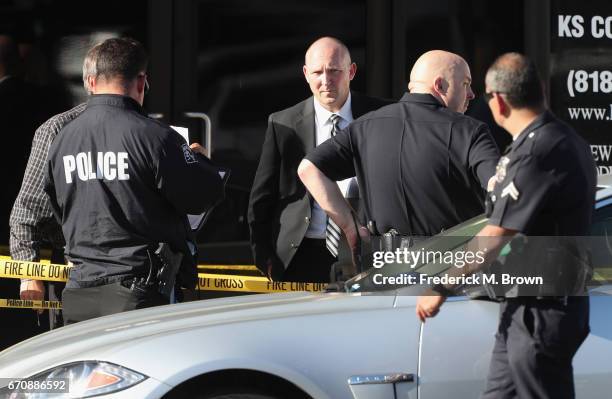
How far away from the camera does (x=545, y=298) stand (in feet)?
13.1

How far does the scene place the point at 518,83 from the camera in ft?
13.3

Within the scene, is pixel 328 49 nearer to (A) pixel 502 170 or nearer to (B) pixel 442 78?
(B) pixel 442 78

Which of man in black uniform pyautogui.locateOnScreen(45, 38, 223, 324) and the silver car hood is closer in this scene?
the silver car hood

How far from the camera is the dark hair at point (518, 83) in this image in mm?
4066

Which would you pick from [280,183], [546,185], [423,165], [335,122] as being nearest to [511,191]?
[546,185]

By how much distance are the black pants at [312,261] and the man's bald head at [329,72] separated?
708mm

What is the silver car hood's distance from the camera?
4625mm

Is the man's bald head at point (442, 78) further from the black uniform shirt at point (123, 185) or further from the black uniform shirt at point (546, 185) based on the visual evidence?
the black uniform shirt at point (546, 185)

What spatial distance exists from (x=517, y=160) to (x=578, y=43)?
15.9 ft

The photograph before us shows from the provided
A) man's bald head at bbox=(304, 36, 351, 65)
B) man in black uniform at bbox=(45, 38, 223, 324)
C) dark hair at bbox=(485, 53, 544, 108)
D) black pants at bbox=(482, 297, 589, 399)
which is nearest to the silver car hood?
man in black uniform at bbox=(45, 38, 223, 324)

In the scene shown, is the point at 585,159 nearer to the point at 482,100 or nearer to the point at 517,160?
the point at 517,160

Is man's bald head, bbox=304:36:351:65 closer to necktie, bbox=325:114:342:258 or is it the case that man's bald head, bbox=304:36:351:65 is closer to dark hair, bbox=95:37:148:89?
necktie, bbox=325:114:342:258

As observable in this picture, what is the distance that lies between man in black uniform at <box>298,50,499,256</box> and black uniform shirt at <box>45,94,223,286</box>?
2.09ft

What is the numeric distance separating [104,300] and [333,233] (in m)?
1.44
